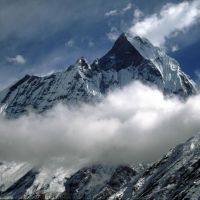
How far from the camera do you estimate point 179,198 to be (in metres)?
186

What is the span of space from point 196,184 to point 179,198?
31.1ft

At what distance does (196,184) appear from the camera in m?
192
